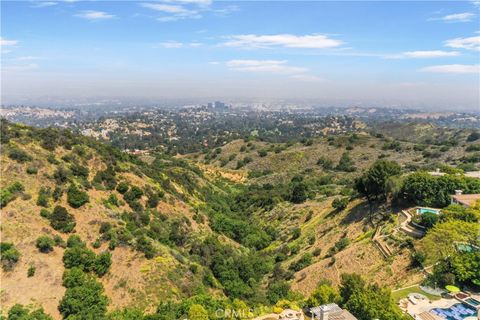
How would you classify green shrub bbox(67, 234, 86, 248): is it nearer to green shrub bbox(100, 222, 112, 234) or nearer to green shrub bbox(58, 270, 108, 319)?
green shrub bbox(100, 222, 112, 234)

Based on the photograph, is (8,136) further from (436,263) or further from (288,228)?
(436,263)

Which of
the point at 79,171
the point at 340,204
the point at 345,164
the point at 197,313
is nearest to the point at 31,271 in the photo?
the point at 197,313

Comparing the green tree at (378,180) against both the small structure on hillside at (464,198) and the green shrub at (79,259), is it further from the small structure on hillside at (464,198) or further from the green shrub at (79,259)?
the green shrub at (79,259)

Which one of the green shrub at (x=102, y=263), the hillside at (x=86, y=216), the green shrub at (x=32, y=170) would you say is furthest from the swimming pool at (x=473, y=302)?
the green shrub at (x=32, y=170)

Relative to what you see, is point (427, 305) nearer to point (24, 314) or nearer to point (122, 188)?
point (24, 314)

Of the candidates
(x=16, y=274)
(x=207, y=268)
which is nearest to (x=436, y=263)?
(x=207, y=268)

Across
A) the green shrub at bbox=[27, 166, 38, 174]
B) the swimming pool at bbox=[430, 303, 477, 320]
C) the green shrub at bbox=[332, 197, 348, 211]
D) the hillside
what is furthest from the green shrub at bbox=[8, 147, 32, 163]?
the swimming pool at bbox=[430, 303, 477, 320]
